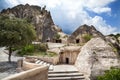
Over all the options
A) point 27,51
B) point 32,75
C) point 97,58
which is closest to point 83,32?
point 27,51

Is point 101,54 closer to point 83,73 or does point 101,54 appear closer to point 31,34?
point 83,73

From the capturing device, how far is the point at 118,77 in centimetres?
1148

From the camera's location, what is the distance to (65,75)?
589 inches

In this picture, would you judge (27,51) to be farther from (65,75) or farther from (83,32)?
(83,32)

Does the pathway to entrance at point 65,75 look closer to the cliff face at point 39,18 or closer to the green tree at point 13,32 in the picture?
the green tree at point 13,32

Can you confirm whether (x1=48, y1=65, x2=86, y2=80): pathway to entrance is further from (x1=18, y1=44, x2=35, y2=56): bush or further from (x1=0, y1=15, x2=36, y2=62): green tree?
(x1=18, y1=44, x2=35, y2=56): bush

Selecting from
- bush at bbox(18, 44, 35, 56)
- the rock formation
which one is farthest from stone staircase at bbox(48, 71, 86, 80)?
bush at bbox(18, 44, 35, 56)

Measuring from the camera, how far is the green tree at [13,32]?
753 inches

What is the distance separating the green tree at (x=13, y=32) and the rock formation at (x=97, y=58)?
6.27 metres

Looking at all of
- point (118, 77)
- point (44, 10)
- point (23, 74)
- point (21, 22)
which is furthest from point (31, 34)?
point (44, 10)

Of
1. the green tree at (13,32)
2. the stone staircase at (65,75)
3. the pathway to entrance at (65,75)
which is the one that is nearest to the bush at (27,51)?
the green tree at (13,32)

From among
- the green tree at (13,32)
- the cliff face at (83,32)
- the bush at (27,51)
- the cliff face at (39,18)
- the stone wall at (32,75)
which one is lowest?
the stone wall at (32,75)

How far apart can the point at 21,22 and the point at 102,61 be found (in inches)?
366

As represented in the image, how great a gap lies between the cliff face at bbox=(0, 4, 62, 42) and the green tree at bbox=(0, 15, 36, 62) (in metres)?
30.3
